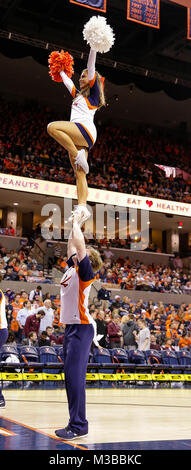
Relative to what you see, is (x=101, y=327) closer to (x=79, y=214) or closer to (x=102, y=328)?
(x=102, y=328)

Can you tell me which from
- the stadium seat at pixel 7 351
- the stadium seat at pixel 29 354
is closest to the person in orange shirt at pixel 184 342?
the stadium seat at pixel 29 354

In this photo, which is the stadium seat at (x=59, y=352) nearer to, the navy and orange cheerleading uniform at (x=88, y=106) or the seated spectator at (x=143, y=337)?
the seated spectator at (x=143, y=337)

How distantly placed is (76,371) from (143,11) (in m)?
11.5

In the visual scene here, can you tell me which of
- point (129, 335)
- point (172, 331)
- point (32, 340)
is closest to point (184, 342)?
point (172, 331)

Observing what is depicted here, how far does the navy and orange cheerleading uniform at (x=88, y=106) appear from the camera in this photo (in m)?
4.31

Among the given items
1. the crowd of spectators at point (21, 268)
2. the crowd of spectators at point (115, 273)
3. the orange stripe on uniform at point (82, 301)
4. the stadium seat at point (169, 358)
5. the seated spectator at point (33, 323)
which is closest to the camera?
the orange stripe on uniform at point (82, 301)

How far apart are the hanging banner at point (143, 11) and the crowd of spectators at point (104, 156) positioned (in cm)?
813

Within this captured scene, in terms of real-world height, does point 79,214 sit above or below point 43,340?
above

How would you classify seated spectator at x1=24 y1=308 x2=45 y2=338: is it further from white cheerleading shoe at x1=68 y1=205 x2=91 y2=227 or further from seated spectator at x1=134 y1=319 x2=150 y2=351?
white cheerleading shoe at x1=68 y1=205 x2=91 y2=227

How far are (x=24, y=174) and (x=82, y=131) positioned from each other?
604 inches

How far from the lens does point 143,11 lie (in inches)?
511

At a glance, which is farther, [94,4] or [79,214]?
[94,4]
